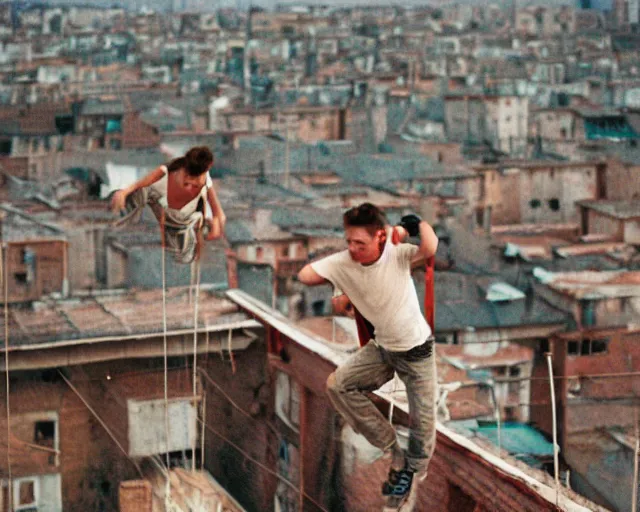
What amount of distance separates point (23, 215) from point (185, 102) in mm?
19137

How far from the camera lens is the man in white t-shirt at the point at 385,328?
4.51 m

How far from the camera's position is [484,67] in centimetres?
5253

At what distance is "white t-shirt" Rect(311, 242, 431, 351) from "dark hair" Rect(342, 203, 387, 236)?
0.37ft

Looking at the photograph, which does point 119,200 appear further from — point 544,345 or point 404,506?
point 544,345

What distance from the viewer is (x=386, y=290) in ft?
15.2

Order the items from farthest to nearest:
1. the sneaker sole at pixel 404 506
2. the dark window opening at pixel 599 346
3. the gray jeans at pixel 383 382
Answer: the dark window opening at pixel 599 346, the sneaker sole at pixel 404 506, the gray jeans at pixel 383 382

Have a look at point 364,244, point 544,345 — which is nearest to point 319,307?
point 544,345

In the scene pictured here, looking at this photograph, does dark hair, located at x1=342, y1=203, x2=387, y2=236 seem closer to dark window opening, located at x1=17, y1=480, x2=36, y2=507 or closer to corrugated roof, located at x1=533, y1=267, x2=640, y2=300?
dark window opening, located at x1=17, y1=480, x2=36, y2=507

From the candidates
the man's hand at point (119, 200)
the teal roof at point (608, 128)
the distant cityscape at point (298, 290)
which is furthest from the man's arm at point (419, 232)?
the teal roof at point (608, 128)

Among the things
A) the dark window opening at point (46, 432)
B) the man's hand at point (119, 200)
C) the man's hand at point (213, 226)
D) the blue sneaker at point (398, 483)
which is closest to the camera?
the blue sneaker at point (398, 483)

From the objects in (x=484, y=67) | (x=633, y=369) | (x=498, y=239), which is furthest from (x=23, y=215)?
(x=484, y=67)

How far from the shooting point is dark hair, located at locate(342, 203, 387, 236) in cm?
447

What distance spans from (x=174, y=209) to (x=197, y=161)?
49cm

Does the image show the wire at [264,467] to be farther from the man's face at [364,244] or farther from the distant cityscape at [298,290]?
the man's face at [364,244]
